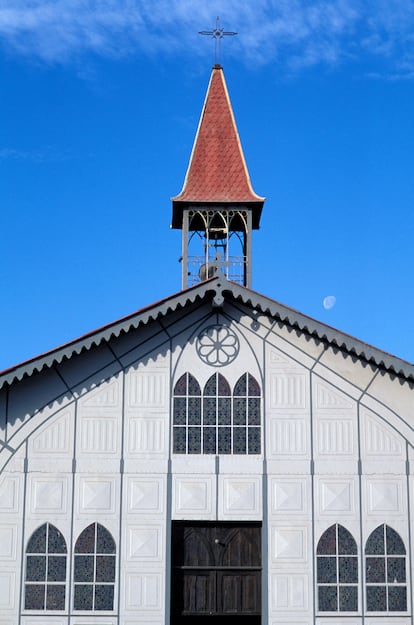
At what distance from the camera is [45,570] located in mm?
22672

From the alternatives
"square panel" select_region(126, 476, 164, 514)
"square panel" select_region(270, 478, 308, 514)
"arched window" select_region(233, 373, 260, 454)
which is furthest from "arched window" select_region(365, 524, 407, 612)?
"square panel" select_region(126, 476, 164, 514)

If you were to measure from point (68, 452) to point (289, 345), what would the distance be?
552cm

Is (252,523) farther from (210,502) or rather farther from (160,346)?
(160,346)

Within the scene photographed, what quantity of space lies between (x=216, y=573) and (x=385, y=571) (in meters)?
3.69

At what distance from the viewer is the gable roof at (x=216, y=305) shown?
2272 cm

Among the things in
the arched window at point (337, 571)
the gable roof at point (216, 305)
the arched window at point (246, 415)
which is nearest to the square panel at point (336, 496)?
the arched window at point (337, 571)

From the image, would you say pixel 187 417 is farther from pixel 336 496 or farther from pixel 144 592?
pixel 144 592

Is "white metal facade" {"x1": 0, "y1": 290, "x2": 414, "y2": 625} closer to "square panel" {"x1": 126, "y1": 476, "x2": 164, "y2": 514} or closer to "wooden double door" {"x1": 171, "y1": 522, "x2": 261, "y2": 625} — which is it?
"square panel" {"x1": 126, "y1": 476, "x2": 164, "y2": 514}

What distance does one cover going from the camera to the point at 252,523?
75.9ft

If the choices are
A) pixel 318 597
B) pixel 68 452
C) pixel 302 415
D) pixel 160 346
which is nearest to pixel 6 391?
pixel 68 452

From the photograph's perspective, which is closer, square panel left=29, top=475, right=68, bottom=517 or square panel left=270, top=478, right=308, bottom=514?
square panel left=29, top=475, right=68, bottom=517

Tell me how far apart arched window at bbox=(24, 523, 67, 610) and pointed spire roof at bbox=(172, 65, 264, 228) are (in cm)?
923

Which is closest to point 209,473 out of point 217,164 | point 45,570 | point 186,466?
point 186,466

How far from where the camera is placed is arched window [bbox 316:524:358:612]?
74.5 ft
